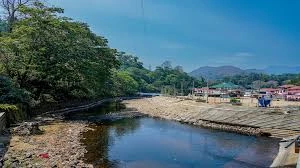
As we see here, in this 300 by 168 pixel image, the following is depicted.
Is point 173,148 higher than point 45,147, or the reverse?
point 45,147

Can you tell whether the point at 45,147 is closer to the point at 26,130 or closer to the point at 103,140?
the point at 26,130

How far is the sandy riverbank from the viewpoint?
55.7ft

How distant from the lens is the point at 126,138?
91.0 ft

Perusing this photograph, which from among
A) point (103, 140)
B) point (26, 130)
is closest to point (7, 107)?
point (26, 130)

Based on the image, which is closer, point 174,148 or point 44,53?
point 174,148

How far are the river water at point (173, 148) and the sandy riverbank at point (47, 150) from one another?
3.16ft

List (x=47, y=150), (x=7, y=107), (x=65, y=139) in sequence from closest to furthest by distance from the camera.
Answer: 1. (x=47, y=150)
2. (x=65, y=139)
3. (x=7, y=107)

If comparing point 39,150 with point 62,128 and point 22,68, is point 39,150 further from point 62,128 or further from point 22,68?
point 22,68

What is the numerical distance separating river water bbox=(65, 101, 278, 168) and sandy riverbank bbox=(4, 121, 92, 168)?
0.96 metres

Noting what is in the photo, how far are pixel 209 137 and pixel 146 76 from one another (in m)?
130

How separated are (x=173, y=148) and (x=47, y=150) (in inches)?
360

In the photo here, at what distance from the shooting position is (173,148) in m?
24.2

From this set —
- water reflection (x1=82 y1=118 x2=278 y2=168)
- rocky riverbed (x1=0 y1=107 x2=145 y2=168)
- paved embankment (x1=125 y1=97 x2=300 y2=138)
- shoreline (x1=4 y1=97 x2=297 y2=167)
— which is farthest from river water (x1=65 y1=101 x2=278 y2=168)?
paved embankment (x1=125 y1=97 x2=300 y2=138)

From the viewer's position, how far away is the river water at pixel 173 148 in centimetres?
1973
